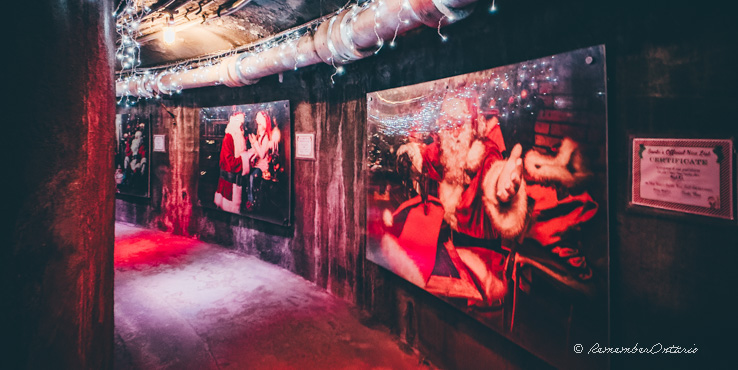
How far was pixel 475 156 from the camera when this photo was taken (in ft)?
9.64

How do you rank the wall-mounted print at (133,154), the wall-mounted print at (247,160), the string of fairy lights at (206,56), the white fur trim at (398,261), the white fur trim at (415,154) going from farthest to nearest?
the wall-mounted print at (133,154) < the wall-mounted print at (247,160) < the white fur trim at (398,261) < the white fur trim at (415,154) < the string of fairy lights at (206,56)

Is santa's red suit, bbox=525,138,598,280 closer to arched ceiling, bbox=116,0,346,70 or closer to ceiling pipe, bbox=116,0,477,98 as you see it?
ceiling pipe, bbox=116,0,477,98

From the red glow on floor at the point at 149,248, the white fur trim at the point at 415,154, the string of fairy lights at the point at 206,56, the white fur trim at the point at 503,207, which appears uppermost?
the string of fairy lights at the point at 206,56

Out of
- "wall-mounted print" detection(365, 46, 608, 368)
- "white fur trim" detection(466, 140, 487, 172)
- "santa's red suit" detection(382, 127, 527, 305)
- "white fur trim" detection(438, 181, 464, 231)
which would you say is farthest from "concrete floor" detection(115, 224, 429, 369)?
"white fur trim" detection(466, 140, 487, 172)

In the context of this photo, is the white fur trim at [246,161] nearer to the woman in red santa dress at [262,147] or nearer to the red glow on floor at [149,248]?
the woman in red santa dress at [262,147]

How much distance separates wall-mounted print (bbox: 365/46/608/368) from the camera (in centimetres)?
218

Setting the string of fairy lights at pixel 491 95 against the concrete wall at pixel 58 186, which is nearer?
the concrete wall at pixel 58 186

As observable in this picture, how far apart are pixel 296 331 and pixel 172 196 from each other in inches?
249

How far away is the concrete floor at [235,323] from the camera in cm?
369

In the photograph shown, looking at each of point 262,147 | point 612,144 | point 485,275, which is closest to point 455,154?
point 485,275

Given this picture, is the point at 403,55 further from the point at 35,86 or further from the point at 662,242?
the point at 35,86

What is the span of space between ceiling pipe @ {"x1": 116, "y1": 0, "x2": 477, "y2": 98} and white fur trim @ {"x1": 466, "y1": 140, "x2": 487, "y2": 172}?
1026 millimetres

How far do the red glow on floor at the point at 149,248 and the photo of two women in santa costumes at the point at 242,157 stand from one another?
137cm

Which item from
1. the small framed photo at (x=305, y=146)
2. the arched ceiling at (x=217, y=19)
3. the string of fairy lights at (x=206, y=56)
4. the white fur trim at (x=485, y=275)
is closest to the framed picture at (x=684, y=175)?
the white fur trim at (x=485, y=275)
